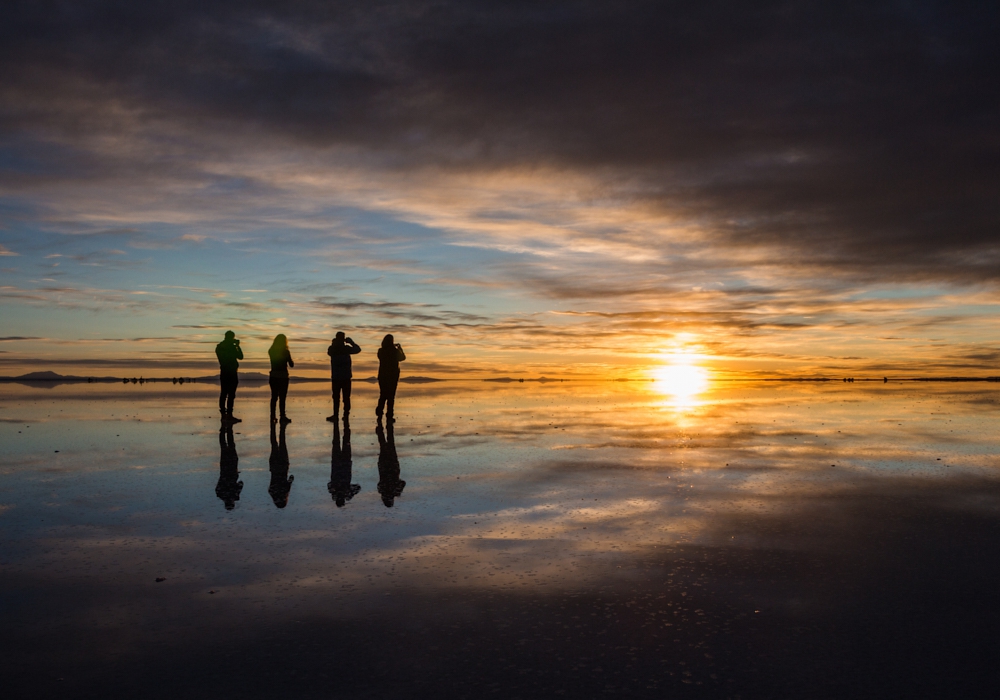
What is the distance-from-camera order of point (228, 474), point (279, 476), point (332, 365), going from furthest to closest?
point (332, 365)
point (228, 474)
point (279, 476)

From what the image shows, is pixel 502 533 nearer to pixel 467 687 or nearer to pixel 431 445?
pixel 467 687

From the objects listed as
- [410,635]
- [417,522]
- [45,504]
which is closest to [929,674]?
[410,635]

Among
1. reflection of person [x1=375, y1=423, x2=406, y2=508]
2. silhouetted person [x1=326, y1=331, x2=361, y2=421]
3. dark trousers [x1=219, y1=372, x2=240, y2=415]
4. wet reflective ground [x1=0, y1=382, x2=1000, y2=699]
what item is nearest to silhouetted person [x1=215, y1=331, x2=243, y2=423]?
dark trousers [x1=219, y1=372, x2=240, y2=415]

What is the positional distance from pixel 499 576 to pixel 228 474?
20.6 feet

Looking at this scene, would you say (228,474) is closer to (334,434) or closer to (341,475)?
(341,475)

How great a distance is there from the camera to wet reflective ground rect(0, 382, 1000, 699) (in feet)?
13.0

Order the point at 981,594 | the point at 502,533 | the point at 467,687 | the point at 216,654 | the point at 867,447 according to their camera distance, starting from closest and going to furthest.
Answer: the point at 467,687, the point at 216,654, the point at 981,594, the point at 502,533, the point at 867,447

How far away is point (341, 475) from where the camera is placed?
1064 centimetres

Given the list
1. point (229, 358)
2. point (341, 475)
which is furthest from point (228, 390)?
point (341, 475)

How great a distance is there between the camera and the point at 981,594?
5.23 metres

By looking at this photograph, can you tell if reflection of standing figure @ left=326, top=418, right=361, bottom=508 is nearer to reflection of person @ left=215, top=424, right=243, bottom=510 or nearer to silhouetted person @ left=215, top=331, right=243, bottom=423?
reflection of person @ left=215, top=424, right=243, bottom=510

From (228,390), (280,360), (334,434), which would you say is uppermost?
(280,360)

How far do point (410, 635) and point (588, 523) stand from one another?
341cm

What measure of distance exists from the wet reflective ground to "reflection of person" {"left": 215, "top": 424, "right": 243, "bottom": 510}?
7 cm
